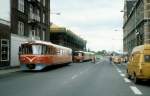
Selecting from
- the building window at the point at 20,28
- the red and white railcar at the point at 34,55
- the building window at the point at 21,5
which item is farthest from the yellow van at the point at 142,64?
the building window at the point at 21,5

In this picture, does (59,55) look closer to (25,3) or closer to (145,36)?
(25,3)

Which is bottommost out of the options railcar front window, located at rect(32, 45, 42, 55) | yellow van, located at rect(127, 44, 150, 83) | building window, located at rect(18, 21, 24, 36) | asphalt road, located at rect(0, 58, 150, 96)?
asphalt road, located at rect(0, 58, 150, 96)

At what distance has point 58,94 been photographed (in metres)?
15.2

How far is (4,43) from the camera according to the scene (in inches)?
1710

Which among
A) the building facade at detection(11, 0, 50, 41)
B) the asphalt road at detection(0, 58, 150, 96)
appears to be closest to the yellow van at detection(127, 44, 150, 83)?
the asphalt road at detection(0, 58, 150, 96)

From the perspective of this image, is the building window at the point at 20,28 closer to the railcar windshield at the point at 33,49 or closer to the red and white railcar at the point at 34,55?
the red and white railcar at the point at 34,55

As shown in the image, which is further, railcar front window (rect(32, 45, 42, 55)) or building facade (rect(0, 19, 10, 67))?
building facade (rect(0, 19, 10, 67))

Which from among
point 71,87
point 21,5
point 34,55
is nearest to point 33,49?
point 34,55

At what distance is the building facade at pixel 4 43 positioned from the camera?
42.1 meters

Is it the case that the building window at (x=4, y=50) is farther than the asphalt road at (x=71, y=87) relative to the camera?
Yes

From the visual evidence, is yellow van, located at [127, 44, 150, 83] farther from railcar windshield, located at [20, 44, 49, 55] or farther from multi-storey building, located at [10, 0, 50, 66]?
multi-storey building, located at [10, 0, 50, 66]

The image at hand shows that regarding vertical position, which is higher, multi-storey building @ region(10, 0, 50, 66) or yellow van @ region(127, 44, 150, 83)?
multi-storey building @ region(10, 0, 50, 66)

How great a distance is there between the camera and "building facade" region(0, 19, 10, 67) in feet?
138

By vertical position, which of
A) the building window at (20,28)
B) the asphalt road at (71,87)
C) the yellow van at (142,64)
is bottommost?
the asphalt road at (71,87)
